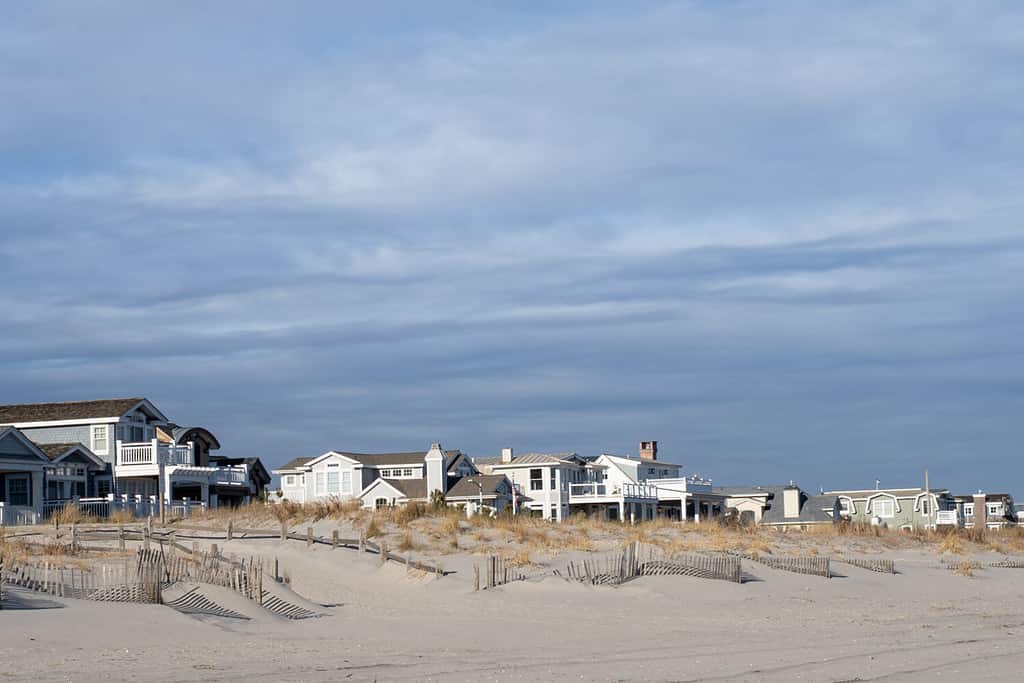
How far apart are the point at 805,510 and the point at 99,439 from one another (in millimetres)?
54747

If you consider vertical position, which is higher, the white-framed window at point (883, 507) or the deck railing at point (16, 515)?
the deck railing at point (16, 515)

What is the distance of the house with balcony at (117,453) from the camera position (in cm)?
5769

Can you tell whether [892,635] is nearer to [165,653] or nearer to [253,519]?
[165,653]

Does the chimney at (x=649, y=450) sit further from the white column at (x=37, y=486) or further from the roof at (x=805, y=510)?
the white column at (x=37, y=486)

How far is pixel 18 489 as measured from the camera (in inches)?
2112

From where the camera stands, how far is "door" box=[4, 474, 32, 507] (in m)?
53.3

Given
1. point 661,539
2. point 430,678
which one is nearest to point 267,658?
point 430,678

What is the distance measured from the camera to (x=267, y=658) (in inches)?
663

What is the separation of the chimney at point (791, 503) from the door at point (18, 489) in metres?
58.7

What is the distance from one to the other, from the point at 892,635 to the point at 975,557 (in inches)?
959

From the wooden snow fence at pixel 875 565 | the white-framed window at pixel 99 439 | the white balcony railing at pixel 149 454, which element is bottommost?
the wooden snow fence at pixel 875 565

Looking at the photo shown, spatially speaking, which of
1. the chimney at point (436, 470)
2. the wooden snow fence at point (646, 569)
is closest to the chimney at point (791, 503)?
the chimney at point (436, 470)

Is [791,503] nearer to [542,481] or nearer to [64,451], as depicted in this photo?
[542,481]

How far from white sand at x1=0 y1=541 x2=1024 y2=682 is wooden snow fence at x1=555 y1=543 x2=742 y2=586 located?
460mm
